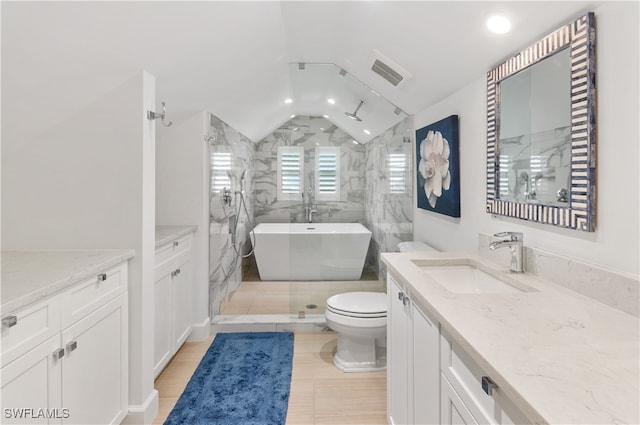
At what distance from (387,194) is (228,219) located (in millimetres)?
1762

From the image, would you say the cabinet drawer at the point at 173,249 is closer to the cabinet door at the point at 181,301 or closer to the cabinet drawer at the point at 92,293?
the cabinet door at the point at 181,301

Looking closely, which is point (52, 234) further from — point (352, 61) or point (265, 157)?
point (265, 157)

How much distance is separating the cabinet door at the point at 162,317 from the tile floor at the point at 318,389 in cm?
16

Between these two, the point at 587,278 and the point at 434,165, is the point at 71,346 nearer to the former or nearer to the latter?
the point at 587,278

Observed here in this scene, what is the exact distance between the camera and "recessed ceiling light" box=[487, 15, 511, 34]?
1.53m

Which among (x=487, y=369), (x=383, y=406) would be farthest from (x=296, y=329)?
(x=487, y=369)

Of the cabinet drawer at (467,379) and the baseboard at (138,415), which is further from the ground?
the cabinet drawer at (467,379)

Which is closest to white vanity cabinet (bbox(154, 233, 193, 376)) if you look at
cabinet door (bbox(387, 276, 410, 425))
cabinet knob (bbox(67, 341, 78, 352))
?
cabinet knob (bbox(67, 341, 78, 352))

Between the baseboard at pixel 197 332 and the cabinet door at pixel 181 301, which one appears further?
the baseboard at pixel 197 332

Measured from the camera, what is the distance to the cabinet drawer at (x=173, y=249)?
233 centimetres

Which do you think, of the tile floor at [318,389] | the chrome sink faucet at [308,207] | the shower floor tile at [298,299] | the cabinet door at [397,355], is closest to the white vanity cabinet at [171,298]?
the tile floor at [318,389]

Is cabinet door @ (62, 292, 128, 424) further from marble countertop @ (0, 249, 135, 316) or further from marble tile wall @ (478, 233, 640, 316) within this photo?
marble tile wall @ (478, 233, 640, 316)

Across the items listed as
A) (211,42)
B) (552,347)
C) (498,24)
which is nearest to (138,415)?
(552,347)

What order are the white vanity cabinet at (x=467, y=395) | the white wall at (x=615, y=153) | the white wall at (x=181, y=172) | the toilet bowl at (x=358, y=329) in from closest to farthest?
the white vanity cabinet at (x=467, y=395) → the white wall at (x=615, y=153) → the toilet bowl at (x=358, y=329) → the white wall at (x=181, y=172)
